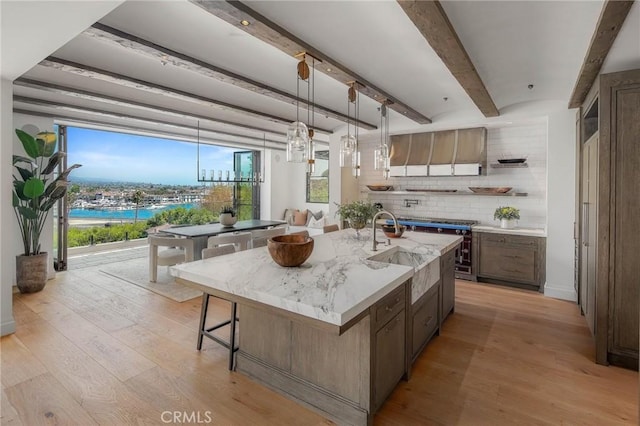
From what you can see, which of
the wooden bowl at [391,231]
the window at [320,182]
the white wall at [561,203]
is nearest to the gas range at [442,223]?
the white wall at [561,203]

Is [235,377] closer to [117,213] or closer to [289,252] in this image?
[289,252]

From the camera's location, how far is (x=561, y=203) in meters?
4.35

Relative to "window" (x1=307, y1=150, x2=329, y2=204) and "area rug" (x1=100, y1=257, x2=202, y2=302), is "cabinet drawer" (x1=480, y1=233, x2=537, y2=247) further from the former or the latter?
"window" (x1=307, y1=150, x2=329, y2=204)

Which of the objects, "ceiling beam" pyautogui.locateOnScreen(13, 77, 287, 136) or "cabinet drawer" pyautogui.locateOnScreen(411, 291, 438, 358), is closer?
"cabinet drawer" pyautogui.locateOnScreen(411, 291, 438, 358)

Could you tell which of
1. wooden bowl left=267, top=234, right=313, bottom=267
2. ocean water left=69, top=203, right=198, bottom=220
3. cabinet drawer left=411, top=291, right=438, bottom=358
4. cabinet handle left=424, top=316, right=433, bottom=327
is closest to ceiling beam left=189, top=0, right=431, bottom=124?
wooden bowl left=267, top=234, right=313, bottom=267

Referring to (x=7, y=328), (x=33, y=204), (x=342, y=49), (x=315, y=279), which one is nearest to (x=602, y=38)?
(x=342, y=49)

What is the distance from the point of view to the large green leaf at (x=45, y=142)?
14.1 feet

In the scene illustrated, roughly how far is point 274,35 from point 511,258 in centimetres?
448

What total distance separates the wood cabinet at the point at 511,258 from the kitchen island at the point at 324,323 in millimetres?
2863

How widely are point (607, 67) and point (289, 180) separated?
303 inches

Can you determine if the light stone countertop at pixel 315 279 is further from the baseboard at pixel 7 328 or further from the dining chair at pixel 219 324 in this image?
the baseboard at pixel 7 328

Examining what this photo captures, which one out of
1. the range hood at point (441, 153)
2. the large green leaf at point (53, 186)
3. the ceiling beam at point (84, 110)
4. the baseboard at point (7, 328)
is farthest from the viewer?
the range hood at point (441, 153)

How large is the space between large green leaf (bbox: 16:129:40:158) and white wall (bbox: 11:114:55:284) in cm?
95

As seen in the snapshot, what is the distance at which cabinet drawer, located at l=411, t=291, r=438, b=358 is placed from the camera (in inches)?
105
